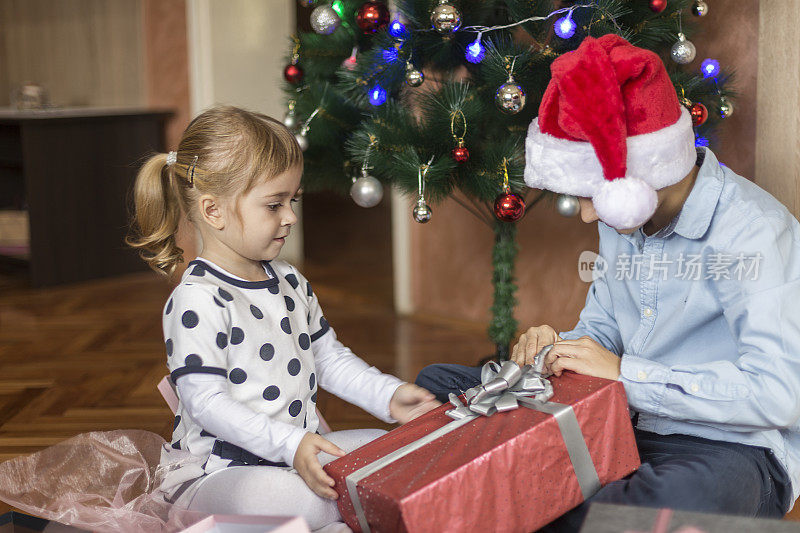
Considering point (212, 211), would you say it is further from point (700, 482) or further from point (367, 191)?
point (700, 482)

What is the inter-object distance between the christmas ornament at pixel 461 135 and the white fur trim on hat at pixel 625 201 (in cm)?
62

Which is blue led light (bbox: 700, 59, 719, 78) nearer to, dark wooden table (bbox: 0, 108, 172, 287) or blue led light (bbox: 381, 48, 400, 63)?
blue led light (bbox: 381, 48, 400, 63)

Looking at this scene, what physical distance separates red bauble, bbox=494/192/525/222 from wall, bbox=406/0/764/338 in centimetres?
45

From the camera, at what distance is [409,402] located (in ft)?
4.59

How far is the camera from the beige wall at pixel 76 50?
3877 millimetres

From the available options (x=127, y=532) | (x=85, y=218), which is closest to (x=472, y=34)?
(x=127, y=532)

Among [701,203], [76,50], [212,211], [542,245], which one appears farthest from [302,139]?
[76,50]

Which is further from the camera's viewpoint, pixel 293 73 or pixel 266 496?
pixel 293 73

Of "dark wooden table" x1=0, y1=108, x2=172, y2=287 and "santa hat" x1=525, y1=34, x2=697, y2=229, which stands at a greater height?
"santa hat" x1=525, y1=34, x2=697, y2=229

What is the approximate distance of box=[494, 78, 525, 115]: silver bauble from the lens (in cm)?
159

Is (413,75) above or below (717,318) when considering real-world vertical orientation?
above

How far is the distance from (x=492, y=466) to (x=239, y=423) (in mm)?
366

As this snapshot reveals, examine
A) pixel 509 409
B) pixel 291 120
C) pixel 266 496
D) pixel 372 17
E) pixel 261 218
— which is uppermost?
pixel 372 17

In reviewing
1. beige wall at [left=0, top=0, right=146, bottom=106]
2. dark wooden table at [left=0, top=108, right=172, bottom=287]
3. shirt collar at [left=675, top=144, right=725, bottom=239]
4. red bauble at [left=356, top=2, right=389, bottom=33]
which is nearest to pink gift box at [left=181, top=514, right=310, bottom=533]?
shirt collar at [left=675, top=144, right=725, bottom=239]
